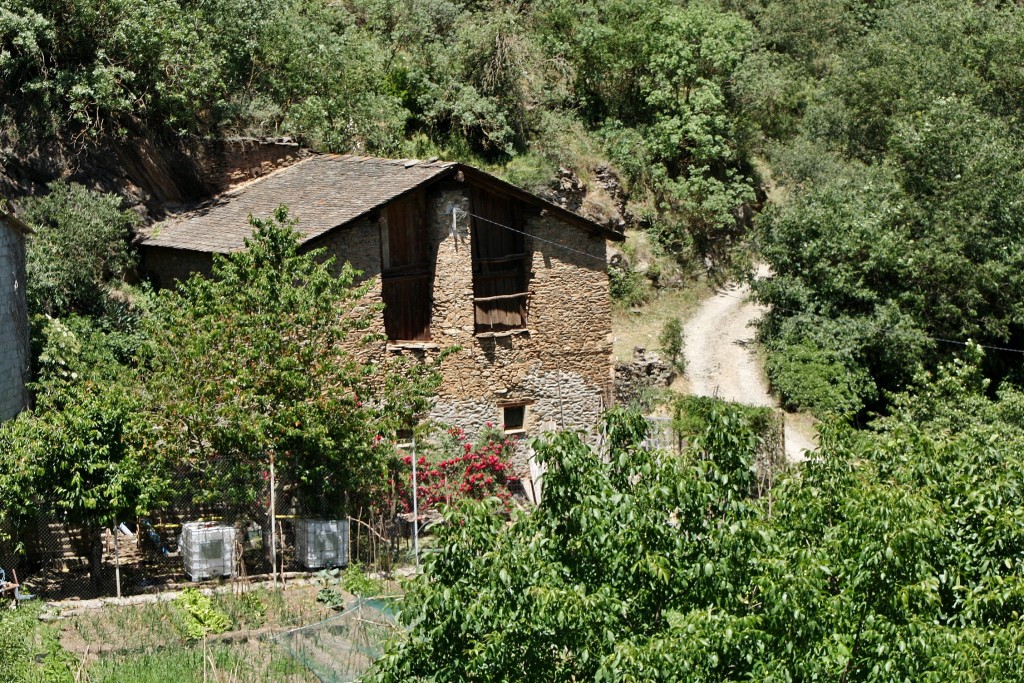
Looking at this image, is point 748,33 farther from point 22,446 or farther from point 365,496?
point 22,446

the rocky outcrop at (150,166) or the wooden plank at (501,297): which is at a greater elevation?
the rocky outcrop at (150,166)

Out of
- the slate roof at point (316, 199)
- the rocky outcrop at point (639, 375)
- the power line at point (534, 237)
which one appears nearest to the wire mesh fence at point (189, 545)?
the slate roof at point (316, 199)

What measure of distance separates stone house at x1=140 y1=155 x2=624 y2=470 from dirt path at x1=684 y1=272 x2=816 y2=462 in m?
3.91

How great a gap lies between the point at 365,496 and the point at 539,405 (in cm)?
727

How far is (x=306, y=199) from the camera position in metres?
22.9

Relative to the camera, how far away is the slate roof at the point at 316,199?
21547mm

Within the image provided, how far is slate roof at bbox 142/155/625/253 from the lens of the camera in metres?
Answer: 21.5

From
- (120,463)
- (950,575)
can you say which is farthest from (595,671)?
(120,463)

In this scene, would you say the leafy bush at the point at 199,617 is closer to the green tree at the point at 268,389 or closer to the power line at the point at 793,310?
the green tree at the point at 268,389

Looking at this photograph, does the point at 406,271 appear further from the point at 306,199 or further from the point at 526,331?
the point at 526,331

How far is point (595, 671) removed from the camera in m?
8.88

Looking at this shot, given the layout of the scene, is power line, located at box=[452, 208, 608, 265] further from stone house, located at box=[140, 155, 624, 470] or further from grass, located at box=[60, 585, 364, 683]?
grass, located at box=[60, 585, 364, 683]

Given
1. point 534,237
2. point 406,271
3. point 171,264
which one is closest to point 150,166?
point 171,264

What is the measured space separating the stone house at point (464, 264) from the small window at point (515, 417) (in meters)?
0.03
